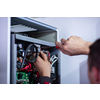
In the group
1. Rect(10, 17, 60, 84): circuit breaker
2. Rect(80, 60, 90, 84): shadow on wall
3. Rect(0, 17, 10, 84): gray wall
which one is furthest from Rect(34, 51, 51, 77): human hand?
Rect(80, 60, 90, 84): shadow on wall

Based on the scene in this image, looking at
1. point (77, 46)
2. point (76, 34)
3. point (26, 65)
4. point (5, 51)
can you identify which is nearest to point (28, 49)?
point (26, 65)

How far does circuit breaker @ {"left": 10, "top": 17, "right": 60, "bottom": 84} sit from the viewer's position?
920 millimetres

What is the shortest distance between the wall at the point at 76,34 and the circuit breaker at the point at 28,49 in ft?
2.23

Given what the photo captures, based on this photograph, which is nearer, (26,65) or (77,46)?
(77,46)

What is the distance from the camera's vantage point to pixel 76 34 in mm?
1953

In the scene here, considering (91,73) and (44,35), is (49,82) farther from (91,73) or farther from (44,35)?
(91,73)

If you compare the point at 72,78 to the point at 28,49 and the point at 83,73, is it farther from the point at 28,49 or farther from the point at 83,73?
the point at 28,49

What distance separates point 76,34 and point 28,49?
1.00 m

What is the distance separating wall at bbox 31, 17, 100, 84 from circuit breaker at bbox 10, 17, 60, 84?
0.68 metres

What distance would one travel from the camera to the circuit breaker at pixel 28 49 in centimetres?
92

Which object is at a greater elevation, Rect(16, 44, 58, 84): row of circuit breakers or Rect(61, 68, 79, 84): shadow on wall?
Rect(16, 44, 58, 84): row of circuit breakers

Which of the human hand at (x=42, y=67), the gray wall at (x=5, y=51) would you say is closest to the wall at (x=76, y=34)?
the human hand at (x=42, y=67)

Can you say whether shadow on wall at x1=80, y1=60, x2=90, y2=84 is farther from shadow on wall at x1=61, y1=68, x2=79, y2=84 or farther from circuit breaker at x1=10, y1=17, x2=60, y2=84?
circuit breaker at x1=10, y1=17, x2=60, y2=84

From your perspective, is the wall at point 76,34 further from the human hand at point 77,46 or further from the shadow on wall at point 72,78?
the human hand at point 77,46
